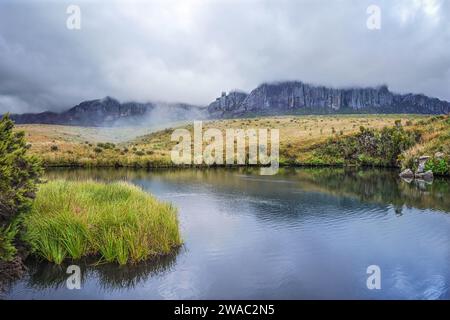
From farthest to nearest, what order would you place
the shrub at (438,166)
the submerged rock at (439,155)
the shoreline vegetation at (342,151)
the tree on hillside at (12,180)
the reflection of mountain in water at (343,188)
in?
the shoreline vegetation at (342,151)
the submerged rock at (439,155)
the shrub at (438,166)
the reflection of mountain in water at (343,188)
the tree on hillside at (12,180)

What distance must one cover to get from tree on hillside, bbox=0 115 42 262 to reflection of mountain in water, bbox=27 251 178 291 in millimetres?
1304

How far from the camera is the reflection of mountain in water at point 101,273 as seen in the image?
11.3m

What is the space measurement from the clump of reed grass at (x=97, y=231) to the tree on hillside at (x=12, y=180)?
35.0 inches

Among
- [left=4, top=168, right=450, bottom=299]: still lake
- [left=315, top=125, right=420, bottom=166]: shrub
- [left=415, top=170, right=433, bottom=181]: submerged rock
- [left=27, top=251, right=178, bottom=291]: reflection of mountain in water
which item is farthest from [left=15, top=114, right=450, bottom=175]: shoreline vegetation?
[left=27, top=251, right=178, bottom=291]: reflection of mountain in water

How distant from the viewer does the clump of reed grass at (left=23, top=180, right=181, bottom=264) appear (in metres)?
Result: 12.5

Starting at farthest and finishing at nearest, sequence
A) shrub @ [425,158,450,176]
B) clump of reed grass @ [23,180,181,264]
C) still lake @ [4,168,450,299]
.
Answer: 1. shrub @ [425,158,450,176]
2. clump of reed grass @ [23,180,181,264]
3. still lake @ [4,168,450,299]

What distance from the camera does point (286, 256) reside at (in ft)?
46.6

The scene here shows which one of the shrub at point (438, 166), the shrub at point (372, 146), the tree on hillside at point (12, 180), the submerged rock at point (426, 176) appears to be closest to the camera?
the tree on hillside at point (12, 180)

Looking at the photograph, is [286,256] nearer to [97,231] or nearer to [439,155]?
[97,231]

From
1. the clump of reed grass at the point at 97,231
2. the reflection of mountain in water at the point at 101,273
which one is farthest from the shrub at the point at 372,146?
the reflection of mountain in water at the point at 101,273

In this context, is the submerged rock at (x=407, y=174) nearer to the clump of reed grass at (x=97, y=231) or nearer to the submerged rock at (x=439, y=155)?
the submerged rock at (x=439, y=155)

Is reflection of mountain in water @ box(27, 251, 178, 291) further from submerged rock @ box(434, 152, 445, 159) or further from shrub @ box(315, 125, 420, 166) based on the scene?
shrub @ box(315, 125, 420, 166)

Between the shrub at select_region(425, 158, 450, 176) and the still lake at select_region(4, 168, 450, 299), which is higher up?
the shrub at select_region(425, 158, 450, 176)
